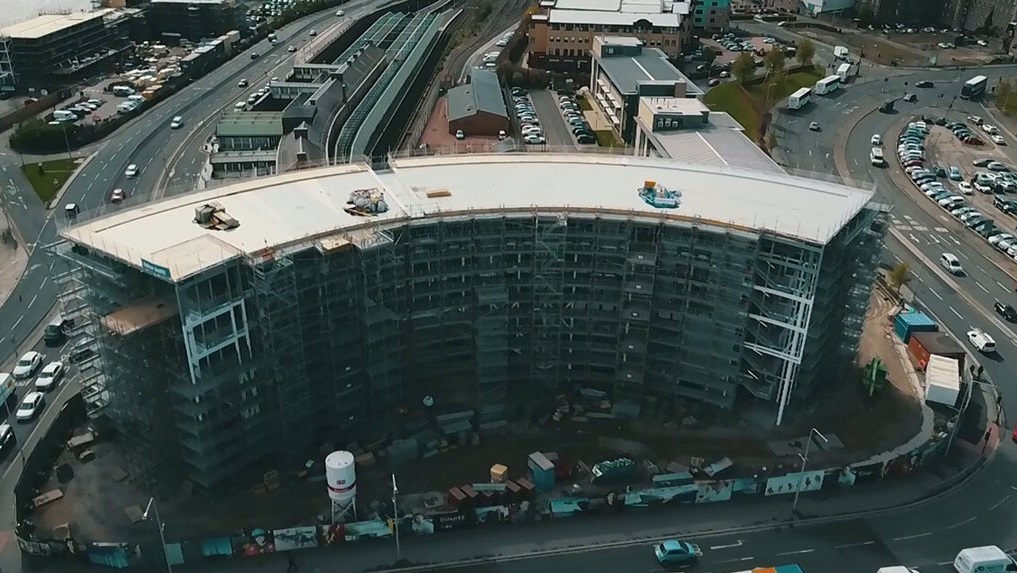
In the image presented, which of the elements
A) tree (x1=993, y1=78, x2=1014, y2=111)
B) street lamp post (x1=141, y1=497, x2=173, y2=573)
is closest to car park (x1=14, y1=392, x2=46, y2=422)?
street lamp post (x1=141, y1=497, x2=173, y2=573)

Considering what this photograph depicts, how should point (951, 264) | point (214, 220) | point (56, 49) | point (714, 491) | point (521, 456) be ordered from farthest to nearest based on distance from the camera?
point (56, 49)
point (951, 264)
point (521, 456)
point (214, 220)
point (714, 491)

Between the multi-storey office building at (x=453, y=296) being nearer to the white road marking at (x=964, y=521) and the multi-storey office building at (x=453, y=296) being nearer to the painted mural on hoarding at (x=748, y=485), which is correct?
the painted mural on hoarding at (x=748, y=485)

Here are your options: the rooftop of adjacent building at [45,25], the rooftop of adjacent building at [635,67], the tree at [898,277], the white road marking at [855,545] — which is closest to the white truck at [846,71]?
the rooftop of adjacent building at [635,67]

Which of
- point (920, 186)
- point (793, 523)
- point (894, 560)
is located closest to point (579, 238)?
point (793, 523)

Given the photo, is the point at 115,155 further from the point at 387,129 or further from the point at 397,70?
the point at 397,70

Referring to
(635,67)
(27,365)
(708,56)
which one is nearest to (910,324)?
(635,67)

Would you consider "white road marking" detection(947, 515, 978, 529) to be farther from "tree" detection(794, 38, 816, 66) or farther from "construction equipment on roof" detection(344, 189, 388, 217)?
"tree" detection(794, 38, 816, 66)

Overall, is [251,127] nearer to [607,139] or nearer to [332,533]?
[607,139]
